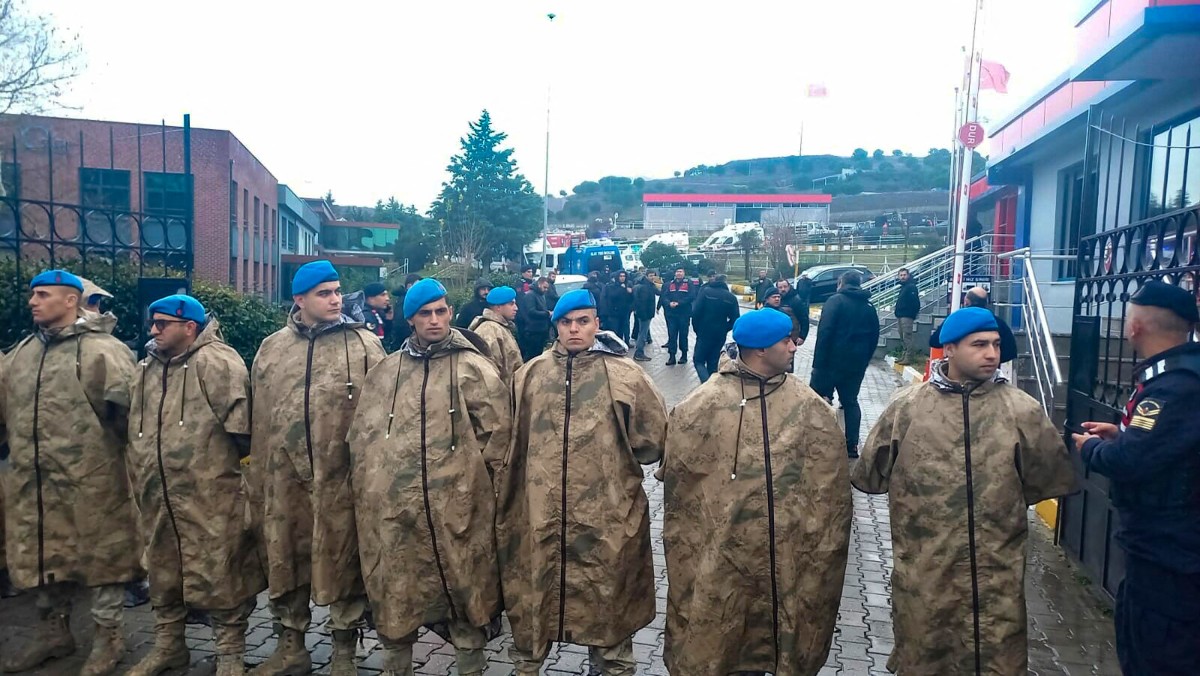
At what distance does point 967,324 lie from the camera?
357 cm

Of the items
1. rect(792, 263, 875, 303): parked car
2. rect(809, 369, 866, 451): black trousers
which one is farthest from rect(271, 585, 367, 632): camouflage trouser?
rect(792, 263, 875, 303): parked car

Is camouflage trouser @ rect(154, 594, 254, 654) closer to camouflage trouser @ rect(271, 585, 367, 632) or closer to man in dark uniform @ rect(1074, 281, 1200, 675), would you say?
camouflage trouser @ rect(271, 585, 367, 632)

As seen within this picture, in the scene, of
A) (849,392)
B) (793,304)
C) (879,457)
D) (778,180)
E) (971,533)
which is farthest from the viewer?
(778,180)

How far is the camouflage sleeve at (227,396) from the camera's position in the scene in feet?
14.4

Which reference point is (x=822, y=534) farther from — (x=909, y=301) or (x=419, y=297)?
(x=909, y=301)

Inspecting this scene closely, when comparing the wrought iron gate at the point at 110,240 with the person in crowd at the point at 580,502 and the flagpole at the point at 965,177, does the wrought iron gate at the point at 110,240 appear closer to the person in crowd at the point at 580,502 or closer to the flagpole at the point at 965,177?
the person in crowd at the point at 580,502

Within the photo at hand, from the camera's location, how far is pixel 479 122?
1962 inches

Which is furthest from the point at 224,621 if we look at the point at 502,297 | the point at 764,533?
the point at 502,297

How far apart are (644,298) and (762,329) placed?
40.8ft

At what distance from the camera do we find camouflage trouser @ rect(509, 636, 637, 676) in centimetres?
385

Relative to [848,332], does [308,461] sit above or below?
below

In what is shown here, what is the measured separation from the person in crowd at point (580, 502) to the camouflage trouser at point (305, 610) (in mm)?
785

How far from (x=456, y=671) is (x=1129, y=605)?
307 centimetres

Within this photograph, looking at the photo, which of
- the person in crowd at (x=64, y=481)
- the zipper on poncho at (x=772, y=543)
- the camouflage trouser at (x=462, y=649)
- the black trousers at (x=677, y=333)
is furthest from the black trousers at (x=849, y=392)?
the black trousers at (x=677, y=333)
